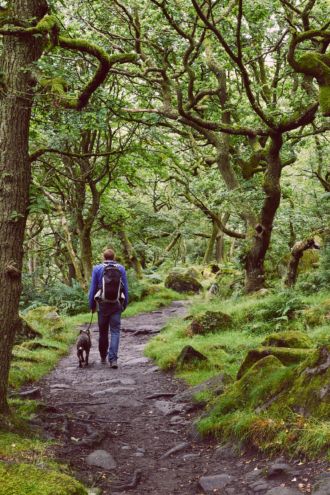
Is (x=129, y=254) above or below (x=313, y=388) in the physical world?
above

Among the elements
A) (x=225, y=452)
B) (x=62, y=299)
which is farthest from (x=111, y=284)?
(x=62, y=299)

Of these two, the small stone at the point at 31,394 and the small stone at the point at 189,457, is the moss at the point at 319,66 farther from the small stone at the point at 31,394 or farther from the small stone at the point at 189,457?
the small stone at the point at 31,394

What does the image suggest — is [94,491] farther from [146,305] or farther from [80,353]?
[146,305]

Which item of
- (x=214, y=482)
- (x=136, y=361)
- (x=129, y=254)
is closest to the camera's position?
(x=214, y=482)

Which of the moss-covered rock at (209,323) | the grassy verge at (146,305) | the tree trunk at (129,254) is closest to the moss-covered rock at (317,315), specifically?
the moss-covered rock at (209,323)

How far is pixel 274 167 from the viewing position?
13922 mm

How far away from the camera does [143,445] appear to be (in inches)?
244

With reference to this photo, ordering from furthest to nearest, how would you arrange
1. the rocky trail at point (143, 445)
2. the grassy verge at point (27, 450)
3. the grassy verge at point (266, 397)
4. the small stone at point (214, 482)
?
the grassy verge at point (266, 397), the small stone at point (214, 482), the rocky trail at point (143, 445), the grassy verge at point (27, 450)

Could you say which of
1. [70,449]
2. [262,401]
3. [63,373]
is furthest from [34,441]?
[63,373]

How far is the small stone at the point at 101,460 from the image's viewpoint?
211 inches

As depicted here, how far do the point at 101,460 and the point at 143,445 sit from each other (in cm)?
87

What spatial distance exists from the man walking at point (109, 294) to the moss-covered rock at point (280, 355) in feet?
12.4

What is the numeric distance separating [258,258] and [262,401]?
990cm

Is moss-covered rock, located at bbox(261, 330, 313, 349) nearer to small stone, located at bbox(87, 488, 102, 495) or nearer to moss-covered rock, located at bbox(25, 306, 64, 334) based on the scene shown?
small stone, located at bbox(87, 488, 102, 495)
